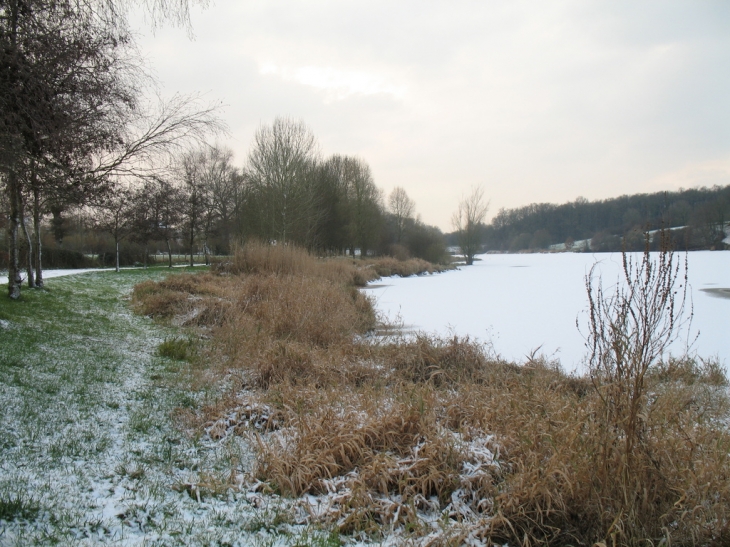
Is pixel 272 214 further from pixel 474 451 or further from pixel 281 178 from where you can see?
pixel 474 451

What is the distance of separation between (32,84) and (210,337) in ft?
14.9

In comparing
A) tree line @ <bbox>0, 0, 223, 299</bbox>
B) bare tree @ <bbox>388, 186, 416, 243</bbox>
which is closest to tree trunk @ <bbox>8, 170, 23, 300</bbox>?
tree line @ <bbox>0, 0, 223, 299</bbox>

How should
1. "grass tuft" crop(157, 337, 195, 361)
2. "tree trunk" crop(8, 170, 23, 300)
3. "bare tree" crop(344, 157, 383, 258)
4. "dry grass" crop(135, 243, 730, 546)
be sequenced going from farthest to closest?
1. "bare tree" crop(344, 157, 383, 258)
2. "tree trunk" crop(8, 170, 23, 300)
3. "grass tuft" crop(157, 337, 195, 361)
4. "dry grass" crop(135, 243, 730, 546)

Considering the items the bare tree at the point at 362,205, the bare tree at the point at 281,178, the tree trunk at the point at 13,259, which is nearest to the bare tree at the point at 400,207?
the bare tree at the point at 362,205

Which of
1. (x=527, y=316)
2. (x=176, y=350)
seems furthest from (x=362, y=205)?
(x=176, y=350)

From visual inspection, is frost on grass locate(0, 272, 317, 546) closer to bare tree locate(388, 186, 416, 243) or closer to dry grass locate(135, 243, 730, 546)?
dry grass locate(135, 243, 730, 546)

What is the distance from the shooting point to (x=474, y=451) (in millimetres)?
3299

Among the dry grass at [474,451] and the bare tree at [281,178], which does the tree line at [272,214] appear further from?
the dry grass at [474,451]

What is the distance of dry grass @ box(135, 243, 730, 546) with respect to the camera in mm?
2604

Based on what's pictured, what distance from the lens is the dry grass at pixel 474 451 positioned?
103 inches

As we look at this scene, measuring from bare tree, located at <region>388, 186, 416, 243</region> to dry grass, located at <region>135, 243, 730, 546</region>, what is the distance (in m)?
37.3

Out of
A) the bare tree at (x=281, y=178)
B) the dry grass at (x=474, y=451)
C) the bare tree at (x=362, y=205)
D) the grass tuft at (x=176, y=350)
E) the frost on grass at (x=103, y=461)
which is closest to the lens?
the frost on grass at (x=103, y=461)

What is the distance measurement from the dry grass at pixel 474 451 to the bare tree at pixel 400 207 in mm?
37317

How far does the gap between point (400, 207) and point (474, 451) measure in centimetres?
4088
